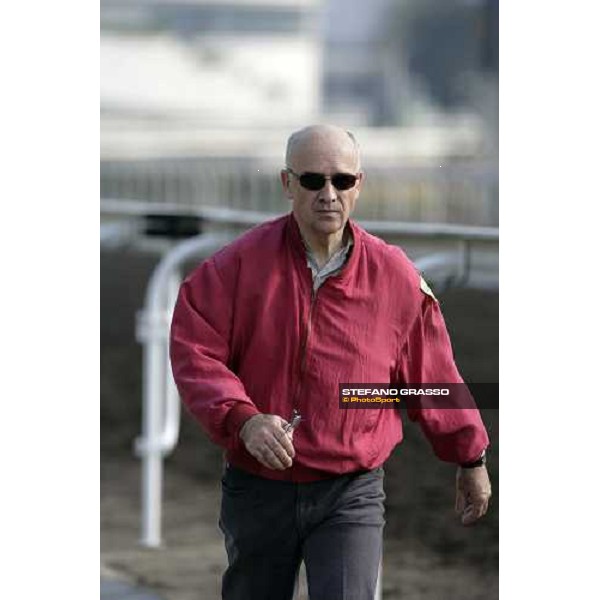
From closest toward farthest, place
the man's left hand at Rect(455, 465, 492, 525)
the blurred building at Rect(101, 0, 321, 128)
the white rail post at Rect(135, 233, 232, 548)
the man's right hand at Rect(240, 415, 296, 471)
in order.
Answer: the man's right hand at Rect(240, 415, 296, 471) < the man's left hand at Rect(455, 465, 492, 525) < the blurred building at Rect(101, 0, 321, 128) < the white rail post at Rect(135, 233, 232, 548)

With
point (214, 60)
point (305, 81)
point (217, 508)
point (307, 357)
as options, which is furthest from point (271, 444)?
point (217, 508)

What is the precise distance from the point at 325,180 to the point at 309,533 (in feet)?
2.32

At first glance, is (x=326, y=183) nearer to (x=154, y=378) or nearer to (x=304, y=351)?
(x=304, y=351)

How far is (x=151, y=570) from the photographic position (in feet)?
18.9

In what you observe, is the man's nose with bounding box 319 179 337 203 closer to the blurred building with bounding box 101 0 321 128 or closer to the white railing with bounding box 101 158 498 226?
the blurred building with bounding box 101 0 321 128

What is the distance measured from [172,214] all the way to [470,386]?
2.30 meters

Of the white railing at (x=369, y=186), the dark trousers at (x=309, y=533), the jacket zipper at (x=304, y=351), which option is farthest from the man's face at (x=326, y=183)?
the white railing at (x=369, y=186)

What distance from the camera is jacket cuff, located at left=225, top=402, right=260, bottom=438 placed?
11.5ft

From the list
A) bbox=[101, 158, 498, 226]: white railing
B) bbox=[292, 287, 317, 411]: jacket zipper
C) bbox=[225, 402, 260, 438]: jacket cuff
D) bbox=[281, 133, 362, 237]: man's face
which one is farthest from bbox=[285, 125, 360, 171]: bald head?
bbox=[101, 158, 498, 226]: white railing

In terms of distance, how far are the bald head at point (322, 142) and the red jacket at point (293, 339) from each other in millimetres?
146

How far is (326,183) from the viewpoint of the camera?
3.58 m

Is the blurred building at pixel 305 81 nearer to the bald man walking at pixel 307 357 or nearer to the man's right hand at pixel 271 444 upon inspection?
the bald man walking at pixel 307 357
